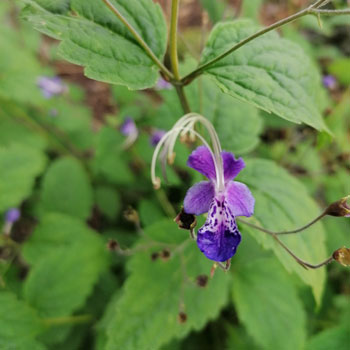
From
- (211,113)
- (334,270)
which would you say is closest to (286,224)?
(211,113)

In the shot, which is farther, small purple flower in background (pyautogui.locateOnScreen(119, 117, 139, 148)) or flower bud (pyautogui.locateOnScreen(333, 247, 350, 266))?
small purple flower in background (pyautogui.locateOnScreen(119, 117, 139, 148))

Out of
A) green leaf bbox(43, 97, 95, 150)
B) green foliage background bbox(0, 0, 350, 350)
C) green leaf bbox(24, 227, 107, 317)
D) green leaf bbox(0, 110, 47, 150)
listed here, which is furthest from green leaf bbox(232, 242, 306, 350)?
green leaf bbox(0, 110, 47, 150)

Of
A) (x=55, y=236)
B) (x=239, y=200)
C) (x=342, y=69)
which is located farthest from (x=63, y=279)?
(x=342, y=69)

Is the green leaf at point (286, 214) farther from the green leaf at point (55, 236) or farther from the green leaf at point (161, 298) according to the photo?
the green leaf at point (55, 236)

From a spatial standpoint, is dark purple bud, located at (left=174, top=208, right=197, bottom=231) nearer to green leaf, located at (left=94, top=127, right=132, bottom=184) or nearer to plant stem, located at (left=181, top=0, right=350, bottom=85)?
plant stem, located at (left=181, top=0, right=350, bottom=85)

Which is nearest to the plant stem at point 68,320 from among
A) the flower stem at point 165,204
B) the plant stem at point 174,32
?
the flower stem at point 165,204

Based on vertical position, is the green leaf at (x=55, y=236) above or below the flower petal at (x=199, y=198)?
below
